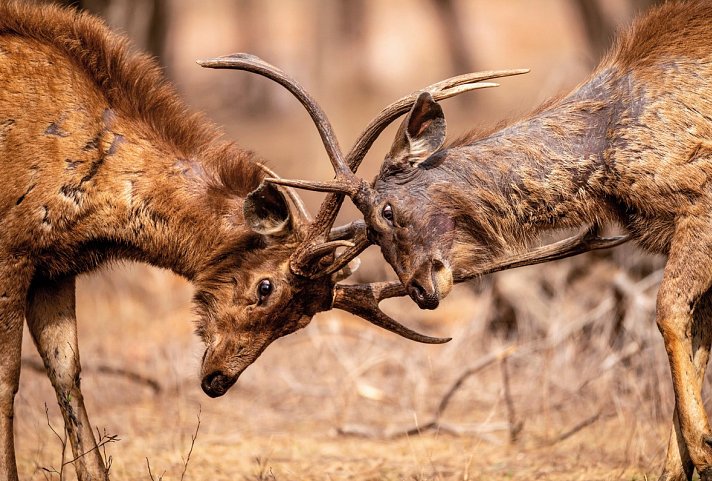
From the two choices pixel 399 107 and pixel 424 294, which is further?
pixel 399 107

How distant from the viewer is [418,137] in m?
6.39

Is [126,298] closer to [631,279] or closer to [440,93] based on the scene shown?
[631,279]

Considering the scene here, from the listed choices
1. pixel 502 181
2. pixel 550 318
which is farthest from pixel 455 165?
pixel 550 318

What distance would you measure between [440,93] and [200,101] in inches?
588

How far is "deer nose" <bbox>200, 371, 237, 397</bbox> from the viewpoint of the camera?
20.8 feet

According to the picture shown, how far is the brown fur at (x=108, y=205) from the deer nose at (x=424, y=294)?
1.64 feet

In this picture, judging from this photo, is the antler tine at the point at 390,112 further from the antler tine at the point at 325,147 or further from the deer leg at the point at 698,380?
the deer leg at the point at 698,380

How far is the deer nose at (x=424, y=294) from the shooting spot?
6039mm

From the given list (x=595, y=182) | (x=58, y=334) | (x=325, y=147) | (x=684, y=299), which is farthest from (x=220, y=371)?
(x=684, y=299)

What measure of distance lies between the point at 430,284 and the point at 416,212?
0.47 metres

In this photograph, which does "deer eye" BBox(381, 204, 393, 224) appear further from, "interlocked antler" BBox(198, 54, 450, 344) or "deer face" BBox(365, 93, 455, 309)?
"interlocked antler" BBox(198, 54, 450, 344)

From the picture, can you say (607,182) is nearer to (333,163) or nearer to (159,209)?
(333,163)

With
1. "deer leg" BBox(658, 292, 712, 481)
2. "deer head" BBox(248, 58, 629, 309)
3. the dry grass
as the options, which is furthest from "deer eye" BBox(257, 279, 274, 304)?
"deer leg" BBox(658, 292, 712, 481)

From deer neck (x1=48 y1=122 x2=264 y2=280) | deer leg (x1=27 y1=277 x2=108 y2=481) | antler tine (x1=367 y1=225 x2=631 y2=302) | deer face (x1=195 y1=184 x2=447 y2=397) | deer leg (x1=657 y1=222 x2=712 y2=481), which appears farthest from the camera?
deer leg (x1=27 y1=277 x2=108 y2=481)
